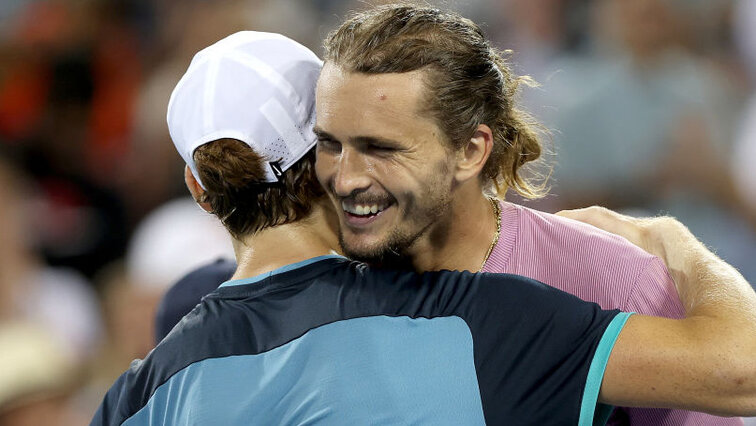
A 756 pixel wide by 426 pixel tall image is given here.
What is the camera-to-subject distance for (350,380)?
71.9 inches

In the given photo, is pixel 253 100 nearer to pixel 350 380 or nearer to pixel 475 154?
pixel 475 154

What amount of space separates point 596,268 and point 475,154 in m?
0.35

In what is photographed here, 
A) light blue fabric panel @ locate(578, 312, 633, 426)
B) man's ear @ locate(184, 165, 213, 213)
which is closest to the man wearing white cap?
light blue fabric panel @ locate(578, 312, 633, 426)

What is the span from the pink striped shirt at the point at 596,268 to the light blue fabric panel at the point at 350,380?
0.38 m

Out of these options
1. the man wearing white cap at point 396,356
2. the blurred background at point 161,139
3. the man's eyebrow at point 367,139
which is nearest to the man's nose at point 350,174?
the man's eyebrow at point 367,139

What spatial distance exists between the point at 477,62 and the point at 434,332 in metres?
0.64

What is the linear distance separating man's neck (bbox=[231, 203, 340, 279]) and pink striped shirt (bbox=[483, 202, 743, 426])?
1.17 feet

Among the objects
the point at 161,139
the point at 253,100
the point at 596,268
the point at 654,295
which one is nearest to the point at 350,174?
the point at 253,100

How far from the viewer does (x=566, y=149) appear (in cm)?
507

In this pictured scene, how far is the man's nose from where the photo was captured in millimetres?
2014

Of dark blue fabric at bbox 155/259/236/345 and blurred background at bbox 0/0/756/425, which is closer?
dark blue fabric at bbox 155/259/236/345

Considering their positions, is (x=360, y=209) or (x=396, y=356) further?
(x=360, y=209)

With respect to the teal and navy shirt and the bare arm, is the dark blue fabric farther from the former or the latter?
the bare arm

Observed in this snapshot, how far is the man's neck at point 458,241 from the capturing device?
2197 mm
